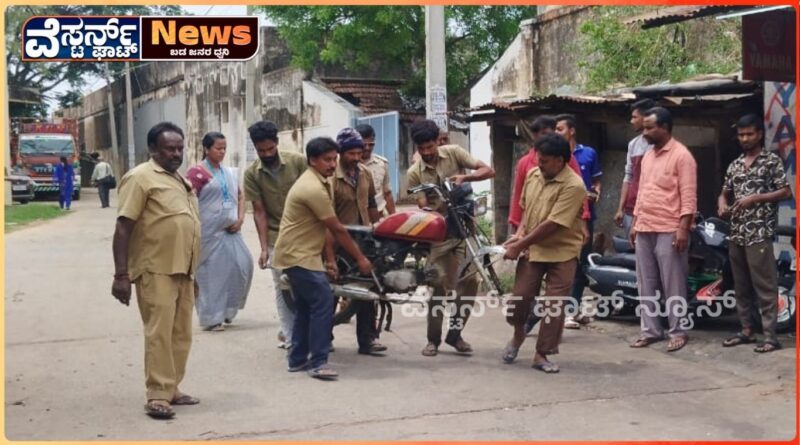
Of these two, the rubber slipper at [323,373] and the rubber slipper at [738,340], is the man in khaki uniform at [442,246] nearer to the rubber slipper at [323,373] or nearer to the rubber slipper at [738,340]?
the rubber slipper at [323,373]

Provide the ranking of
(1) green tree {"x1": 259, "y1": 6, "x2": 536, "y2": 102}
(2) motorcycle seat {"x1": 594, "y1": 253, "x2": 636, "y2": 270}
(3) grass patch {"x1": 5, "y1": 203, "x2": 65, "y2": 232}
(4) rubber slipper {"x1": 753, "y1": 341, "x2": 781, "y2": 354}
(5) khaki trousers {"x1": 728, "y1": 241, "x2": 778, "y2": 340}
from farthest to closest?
1. (1) green tree {"x1": 259, "y1": 6, "x2": 536, "y2": 102}
2. (3) grass patch {"x1": 5, "y1": 203, "x2": 65, "y2": 232}
3. (2) motorcycle seat {"x1": 594, "y1": 253, "x2": 636, "y2": 270}
4. (5) khaki trousers {"x1": 728, "y1": 241, "x2": 778, "y2": 340}
5. (4) rubber slipper {"x1": 753, "y1": 341, "x2": 781, "y2": 354}

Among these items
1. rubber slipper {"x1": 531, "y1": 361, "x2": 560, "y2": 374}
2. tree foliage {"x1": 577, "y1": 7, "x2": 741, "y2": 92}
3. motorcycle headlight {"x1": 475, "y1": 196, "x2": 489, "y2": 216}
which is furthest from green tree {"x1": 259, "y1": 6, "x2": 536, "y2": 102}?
rubber slipper {"x1": 531, "y1": 361, "x2": 560, "y2": 374}

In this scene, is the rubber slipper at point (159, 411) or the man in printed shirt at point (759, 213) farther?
the man in printed shirt at point (759, 213)

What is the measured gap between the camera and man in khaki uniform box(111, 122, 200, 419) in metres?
5.16

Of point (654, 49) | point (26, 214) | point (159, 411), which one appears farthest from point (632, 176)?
point (26, 214)

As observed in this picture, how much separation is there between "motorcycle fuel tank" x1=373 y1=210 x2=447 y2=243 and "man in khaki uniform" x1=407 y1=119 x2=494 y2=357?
0.41 feet

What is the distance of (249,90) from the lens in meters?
19.8

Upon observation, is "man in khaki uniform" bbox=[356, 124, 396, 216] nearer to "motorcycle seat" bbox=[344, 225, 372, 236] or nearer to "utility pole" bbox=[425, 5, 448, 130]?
"motorcycle seat" bbox=[344, 225, 372, 236]

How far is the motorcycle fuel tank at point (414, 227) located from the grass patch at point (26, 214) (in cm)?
1382

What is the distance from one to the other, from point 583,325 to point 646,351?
3.27ft

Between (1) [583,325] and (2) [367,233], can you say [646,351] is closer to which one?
(1) [583,325]

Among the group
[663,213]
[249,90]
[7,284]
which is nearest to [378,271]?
[663,213]

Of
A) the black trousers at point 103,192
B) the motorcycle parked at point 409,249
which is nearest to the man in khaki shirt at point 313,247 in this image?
the motorcycle parked at point 409,249

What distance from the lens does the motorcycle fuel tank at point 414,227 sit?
6.45 metres
